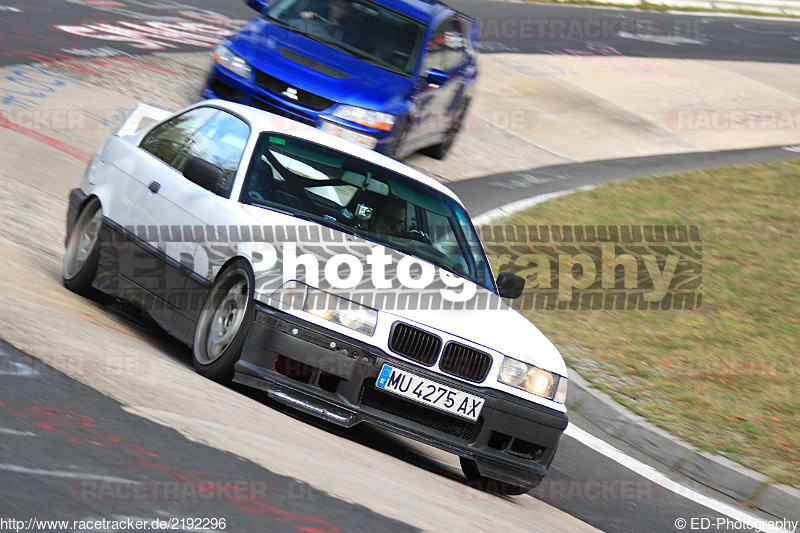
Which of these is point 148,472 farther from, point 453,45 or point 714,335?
point 453,45

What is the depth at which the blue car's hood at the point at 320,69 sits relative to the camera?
40.9 ft

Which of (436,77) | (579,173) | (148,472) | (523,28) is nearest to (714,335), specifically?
(436,77)

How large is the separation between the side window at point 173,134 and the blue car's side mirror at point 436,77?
586 cm

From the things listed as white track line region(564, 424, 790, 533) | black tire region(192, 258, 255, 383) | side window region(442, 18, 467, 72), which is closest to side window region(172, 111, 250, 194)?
black tire region(192, 258, 255, 383)

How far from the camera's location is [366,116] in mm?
12484

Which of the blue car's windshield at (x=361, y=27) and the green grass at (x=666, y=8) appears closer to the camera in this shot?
the blue car's windshield at (x=361, y=27)

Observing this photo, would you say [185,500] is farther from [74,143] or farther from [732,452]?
[74,143]

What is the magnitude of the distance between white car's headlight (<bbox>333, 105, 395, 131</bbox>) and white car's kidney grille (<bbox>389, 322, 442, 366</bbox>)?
6.59 meters

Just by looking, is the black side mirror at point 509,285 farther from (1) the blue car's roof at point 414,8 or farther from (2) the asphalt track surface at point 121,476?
(1) the blue car's roof at point 414,8

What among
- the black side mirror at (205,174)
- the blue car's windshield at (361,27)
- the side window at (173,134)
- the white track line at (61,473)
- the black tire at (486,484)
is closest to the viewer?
the white track line at (61,473)

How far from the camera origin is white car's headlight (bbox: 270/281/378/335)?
6.01 m

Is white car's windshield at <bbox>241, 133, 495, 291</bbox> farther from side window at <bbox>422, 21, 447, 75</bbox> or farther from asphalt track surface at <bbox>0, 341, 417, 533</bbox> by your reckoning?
side window at <bbox>422, 21, 447, 75</bbox>

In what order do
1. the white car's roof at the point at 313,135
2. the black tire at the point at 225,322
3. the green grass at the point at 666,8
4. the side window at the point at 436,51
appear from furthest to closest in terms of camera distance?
the green grass at the point at 666,8 < the side window at the point at 436,51 < the white car's roof at the point at 313,135 < the black tire at the point at 225,322

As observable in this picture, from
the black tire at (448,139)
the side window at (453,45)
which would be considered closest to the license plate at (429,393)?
the side window at (453,45)
